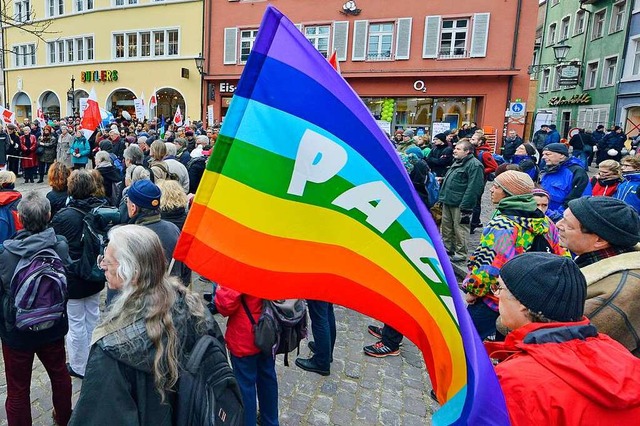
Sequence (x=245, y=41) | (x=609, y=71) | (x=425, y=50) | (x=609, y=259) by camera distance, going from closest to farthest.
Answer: (x=609, y=259) → (x=425, y=50) → (x=245, y=41) → (x=609, y=71)

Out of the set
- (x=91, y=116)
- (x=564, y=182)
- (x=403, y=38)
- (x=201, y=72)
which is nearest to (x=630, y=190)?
(x=564, y=182)

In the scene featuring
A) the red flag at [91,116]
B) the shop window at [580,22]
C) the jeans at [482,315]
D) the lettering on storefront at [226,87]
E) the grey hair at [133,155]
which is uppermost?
the shop window at [580,22]

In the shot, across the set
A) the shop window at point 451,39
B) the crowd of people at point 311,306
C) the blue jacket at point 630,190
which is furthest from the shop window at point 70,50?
the blue jacket at point 630,190

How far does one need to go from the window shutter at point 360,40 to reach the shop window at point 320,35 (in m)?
1.33

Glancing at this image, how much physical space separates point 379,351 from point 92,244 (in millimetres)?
2862

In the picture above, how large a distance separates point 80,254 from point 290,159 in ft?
9.32

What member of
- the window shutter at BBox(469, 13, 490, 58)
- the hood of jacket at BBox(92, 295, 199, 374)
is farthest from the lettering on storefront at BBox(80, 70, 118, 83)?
the hood of jacket at BBox(92, 295, 199, 374)

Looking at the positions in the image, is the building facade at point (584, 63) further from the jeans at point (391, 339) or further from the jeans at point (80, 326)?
the jeans at point (80, 326)

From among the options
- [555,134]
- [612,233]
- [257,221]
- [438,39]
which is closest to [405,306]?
[257,221]

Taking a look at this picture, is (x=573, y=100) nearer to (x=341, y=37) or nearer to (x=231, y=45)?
(x=341, y=37)

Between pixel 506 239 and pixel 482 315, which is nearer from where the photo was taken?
pixel 506 239

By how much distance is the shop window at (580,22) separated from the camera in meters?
28.0

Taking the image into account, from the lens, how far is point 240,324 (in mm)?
2889

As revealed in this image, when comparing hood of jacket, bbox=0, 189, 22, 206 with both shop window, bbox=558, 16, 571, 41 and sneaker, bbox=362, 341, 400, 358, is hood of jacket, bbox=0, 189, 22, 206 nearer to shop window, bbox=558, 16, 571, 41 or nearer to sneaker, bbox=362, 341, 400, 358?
sneaker, bbox=362, 341, 400, 358
